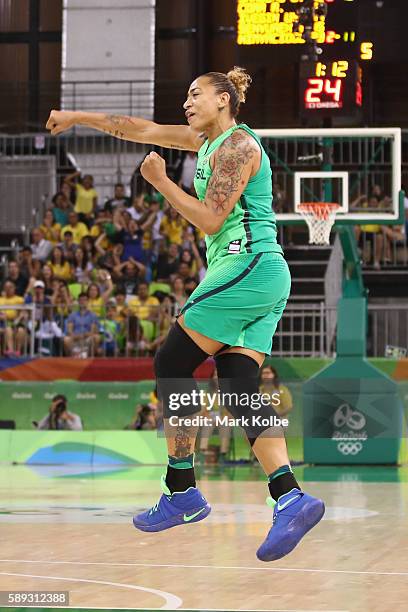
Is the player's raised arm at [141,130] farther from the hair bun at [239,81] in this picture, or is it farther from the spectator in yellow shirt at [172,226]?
the spectator in yellow shirt at [172,226]

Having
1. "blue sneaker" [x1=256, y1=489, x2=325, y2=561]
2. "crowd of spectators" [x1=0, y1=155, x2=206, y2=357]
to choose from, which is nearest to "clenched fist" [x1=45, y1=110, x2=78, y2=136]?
"blue sneaker" [x1=256, y1=489, x2=325, y2=561]

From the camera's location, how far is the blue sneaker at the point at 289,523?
5641 millimetres

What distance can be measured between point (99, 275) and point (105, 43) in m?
8.02

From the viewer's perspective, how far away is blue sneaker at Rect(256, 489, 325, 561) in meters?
5.64

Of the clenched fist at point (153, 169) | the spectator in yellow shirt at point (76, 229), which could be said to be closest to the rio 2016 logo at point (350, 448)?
the spectator in yellow shirt at point (76, 229)

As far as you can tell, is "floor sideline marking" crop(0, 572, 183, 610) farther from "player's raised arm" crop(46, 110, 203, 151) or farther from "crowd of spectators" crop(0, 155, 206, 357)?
"crowd of spectators" crop(0, 155, 206, 357)

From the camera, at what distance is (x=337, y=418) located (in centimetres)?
1795

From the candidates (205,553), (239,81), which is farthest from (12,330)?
(239,81)

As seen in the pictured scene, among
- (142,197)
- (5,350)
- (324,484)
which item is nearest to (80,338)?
(5,350)

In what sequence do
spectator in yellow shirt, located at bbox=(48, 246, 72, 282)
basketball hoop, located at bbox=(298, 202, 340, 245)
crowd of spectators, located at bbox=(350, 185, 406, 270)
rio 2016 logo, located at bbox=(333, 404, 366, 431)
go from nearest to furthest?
basketball hoop, located at bbox=(298, 202, 340, 245), rio 2016 logo, located at bbox=(333, 404, 366, 431), spectator in yellow shirt, located at bbox=(48, 246, 72, 282), crowd of spectators, located at bbox=(350, 185, 406, 270)

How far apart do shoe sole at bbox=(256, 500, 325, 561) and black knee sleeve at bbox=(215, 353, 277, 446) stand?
0.41 meters

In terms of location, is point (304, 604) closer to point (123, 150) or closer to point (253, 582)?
point (253, 582)

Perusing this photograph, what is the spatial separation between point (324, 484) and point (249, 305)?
30.0 ft

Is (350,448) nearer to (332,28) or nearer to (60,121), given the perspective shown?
(332,28)
